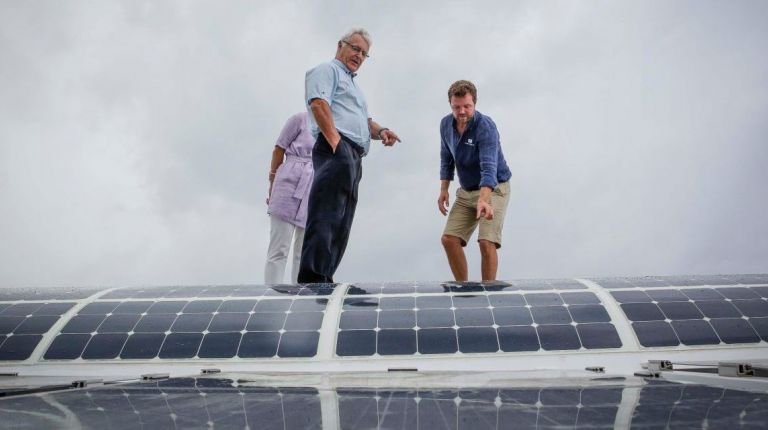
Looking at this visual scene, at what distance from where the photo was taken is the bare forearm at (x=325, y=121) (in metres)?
6.84

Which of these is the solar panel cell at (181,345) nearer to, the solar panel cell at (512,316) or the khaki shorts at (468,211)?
the solar panel cell at (512,316)

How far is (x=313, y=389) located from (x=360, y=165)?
4.68 metres

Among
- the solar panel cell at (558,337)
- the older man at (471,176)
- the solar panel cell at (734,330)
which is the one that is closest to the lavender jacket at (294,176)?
the older man at (471,176)

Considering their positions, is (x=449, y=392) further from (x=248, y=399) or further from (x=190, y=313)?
(x=190, y=313)

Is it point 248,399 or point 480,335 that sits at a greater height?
point 248,399

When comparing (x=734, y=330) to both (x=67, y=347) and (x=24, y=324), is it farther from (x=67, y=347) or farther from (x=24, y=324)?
(x=24, y=324)

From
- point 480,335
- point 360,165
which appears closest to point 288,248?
point 360,165

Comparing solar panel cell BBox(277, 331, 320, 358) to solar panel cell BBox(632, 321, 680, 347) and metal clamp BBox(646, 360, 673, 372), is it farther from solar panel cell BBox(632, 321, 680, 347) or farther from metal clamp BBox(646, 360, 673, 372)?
solar panel cell BBox(632, 321, 680, 347)

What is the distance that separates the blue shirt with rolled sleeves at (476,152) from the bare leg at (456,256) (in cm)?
86

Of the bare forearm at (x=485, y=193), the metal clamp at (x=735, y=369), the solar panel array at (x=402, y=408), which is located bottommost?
the metal clamp at (x=735, y=369)

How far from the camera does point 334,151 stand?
6891 millimetres

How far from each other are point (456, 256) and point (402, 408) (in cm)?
637

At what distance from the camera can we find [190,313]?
21.9ft

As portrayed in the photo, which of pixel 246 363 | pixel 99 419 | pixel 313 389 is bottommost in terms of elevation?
pixel 246 363
